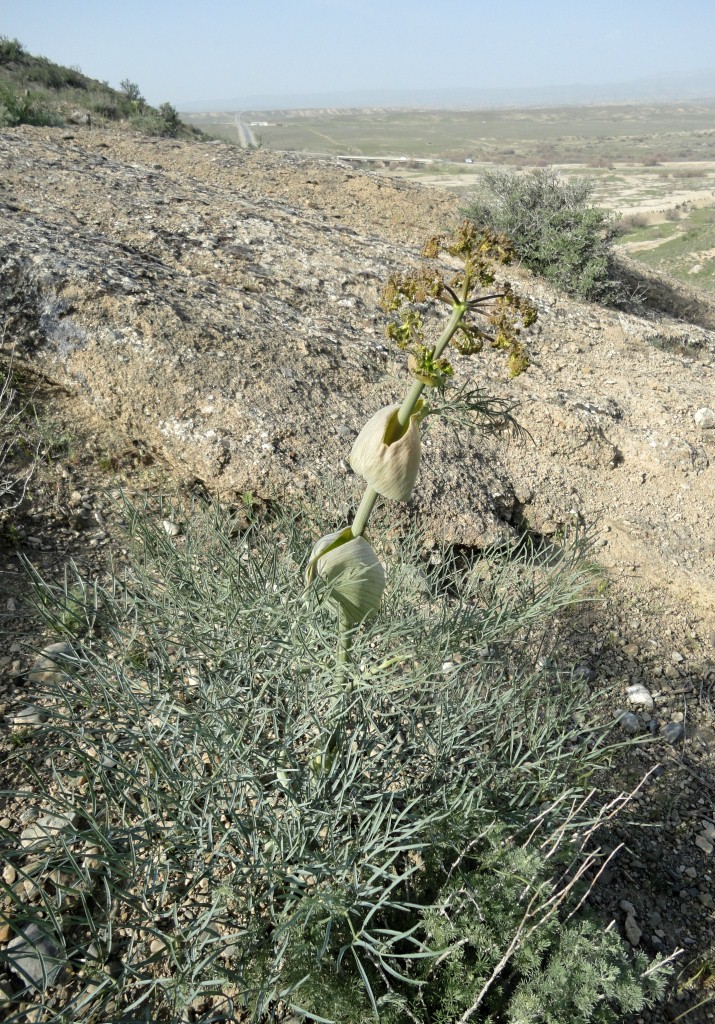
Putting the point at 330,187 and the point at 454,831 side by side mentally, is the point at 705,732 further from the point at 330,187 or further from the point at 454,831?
the point at 330,187

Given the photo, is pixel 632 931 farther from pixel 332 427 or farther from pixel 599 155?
pixel 599 155

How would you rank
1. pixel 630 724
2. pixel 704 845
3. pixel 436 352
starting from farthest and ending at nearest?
pixel 630 724 < pixel 704 845 < pixel 436 352

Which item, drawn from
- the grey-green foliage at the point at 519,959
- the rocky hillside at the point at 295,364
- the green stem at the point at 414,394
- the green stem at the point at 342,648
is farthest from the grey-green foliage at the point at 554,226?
the grey-green foliage at the point at 519,959

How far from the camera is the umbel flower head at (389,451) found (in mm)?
1424

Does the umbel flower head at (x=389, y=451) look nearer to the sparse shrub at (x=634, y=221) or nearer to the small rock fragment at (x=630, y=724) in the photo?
the small rock fragment at (x=630, y=724)

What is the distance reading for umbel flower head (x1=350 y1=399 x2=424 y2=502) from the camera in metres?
1.42

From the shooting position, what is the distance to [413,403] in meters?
1.40

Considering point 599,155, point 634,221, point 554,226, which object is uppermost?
point 599,155

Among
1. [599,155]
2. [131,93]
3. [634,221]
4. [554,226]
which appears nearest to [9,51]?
[131,93]

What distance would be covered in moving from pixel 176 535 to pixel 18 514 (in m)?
0.74

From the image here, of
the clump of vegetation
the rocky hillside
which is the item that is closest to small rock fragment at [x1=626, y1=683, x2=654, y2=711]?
the rocky hillside

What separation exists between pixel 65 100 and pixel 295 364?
42.0 ft

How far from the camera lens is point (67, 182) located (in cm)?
535

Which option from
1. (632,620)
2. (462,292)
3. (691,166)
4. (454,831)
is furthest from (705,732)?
(691,166)
